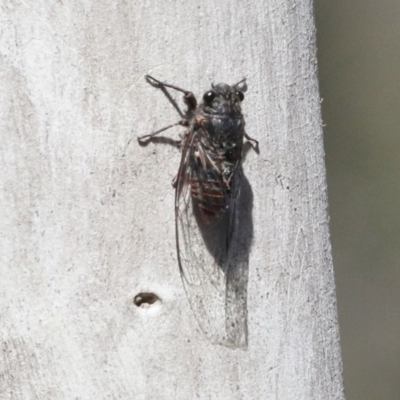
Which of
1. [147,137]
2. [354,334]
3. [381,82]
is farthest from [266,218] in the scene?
[381,82]

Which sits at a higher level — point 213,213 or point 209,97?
A: point 209,97

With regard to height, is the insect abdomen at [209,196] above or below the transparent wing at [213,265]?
above

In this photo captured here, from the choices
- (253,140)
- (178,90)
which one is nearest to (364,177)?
(253,140)

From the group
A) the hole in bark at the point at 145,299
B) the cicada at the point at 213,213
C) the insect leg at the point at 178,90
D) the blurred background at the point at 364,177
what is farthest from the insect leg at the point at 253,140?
the blurred background at the point at 364,177

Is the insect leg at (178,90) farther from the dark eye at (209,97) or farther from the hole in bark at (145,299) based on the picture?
the hole in bark at (145,299)

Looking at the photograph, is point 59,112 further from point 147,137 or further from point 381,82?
point 381,82

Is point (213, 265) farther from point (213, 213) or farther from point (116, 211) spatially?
point (116, 211)
